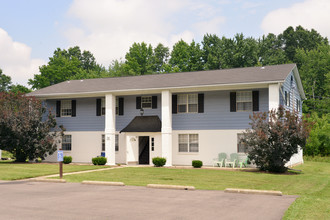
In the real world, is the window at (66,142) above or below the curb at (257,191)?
above

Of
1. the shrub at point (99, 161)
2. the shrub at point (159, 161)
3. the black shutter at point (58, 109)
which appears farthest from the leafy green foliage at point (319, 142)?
the black shutter at point (58, 109)

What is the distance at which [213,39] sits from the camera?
202 feet

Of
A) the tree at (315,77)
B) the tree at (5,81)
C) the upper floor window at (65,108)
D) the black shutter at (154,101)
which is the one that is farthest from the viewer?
the tree at (5,81)

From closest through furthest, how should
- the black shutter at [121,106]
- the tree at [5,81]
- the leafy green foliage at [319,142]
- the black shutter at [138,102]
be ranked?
the black shutter at [138,102]
the black shutter at [121,106]
the leafy green foliage at [319,142]
the tree at [5,81]

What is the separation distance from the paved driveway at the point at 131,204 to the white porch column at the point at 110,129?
13.8 metres

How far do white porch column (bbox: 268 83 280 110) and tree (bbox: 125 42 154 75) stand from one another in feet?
150

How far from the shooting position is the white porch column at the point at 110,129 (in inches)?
1180

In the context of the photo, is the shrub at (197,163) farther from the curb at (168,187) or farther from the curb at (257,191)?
the curb at (257,191)

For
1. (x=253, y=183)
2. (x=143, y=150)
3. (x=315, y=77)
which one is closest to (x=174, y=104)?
(x=143, y=150)

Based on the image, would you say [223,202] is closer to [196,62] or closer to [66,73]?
[196,62]

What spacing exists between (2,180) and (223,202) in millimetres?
11942

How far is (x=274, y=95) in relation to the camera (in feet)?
84.5

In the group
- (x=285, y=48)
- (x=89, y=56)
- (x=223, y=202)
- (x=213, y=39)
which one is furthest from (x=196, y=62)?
(x=223, y=202)

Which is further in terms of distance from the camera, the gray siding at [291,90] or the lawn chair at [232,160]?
the gray siding at [291,90]
